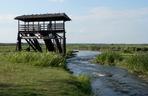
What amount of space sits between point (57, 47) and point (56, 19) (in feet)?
13.4

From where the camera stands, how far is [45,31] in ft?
170

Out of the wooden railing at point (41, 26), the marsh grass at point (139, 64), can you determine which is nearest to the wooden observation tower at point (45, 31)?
the wooden railing at point (41, 26)

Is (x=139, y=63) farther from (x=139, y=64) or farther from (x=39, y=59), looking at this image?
(x=39, y=59)

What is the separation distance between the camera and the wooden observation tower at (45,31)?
168 ft

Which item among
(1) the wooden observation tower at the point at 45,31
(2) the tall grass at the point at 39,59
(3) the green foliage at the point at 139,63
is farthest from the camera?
(1) the wooden observation tower at the point at 45,31

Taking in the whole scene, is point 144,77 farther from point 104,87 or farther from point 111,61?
point 111,61

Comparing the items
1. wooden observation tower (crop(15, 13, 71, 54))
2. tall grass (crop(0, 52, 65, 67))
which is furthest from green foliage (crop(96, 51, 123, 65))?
tall grass (crop(0, 52, 65, 67))

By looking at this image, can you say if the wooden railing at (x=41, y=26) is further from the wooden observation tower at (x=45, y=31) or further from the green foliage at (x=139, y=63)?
the green foliage at (x=139, y=63)

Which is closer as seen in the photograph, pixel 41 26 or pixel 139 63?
pixel 139 63

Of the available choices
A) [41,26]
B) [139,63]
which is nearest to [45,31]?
[41,26]

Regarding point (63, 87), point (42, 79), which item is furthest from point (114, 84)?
point (63, 87)

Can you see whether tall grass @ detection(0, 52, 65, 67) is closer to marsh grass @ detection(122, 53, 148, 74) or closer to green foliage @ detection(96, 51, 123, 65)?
marsh grass @ detection(122, 53, 148, 74)

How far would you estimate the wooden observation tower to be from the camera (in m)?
51.2

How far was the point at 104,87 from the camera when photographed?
27.9 metres
